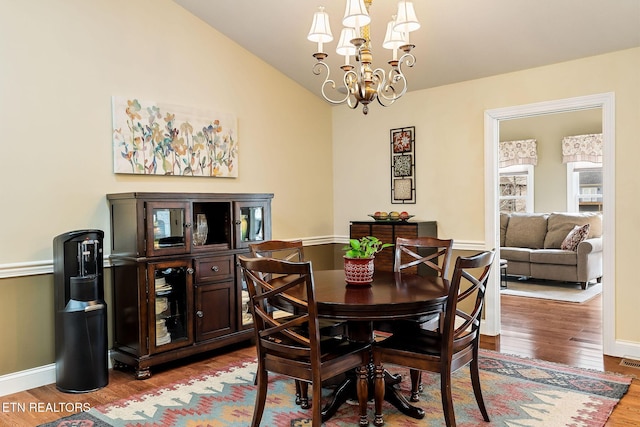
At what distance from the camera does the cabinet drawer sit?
3.68m

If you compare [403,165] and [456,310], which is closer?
[456,310]

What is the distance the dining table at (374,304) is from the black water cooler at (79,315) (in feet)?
4.80

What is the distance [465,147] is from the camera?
14.7 feet

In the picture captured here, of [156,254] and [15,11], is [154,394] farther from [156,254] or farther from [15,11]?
[15,11]

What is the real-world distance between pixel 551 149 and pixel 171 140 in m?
6.51

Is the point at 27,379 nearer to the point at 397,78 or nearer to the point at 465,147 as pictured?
the point at 397,78

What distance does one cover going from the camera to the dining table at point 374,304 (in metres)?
2.27

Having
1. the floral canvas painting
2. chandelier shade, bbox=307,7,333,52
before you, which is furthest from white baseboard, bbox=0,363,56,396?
chandelier shade, bbox=307,7,333,52

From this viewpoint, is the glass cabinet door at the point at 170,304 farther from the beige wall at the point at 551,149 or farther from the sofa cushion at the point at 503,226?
the beige wall at the point at 551,149

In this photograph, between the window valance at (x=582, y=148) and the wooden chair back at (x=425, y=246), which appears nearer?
the wooden chair back at (x=425, y=246)

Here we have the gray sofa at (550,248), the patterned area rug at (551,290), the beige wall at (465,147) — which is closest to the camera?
the beige wall at (465,147)

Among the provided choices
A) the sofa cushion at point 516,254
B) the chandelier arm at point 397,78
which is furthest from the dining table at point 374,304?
the sofa cushion at point 516,254

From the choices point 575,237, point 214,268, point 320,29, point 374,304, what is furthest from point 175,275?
point 575,237

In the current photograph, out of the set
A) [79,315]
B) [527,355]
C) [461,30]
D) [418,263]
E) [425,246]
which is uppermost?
[461,30]
